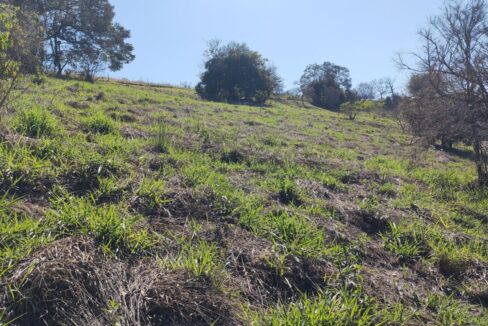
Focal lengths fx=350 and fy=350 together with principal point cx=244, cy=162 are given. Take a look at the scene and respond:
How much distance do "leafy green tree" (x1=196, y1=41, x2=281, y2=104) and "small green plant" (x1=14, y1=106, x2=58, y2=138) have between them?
84.4ft

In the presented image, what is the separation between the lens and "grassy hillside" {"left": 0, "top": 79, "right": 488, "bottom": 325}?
2.27m

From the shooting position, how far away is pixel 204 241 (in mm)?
3094

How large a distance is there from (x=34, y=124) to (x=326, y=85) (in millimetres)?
42183

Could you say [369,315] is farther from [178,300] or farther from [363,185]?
[363,185]

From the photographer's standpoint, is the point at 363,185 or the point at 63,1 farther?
the point at 63,1

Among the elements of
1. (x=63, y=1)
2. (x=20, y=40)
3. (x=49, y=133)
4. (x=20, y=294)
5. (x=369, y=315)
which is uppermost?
(x=63, y=1)

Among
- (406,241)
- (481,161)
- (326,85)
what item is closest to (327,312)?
(406,241)

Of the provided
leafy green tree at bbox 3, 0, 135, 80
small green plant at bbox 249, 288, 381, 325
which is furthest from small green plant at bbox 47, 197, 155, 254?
leafy green tree at bbox 3, 0, 135, 80

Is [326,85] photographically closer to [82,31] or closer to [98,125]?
[82,31]

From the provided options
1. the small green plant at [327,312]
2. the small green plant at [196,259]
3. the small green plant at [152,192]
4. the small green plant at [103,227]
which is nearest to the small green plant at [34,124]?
the small green plant at [152,192]

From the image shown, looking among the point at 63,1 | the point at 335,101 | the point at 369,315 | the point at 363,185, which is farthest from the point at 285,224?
the point at 335,101

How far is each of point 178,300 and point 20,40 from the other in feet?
14.9

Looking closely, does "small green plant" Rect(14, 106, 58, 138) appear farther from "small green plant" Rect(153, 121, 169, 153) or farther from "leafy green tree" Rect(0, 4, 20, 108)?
"small green plant" Rect(153, 121, 169, 153)

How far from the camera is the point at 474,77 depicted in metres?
8.61
